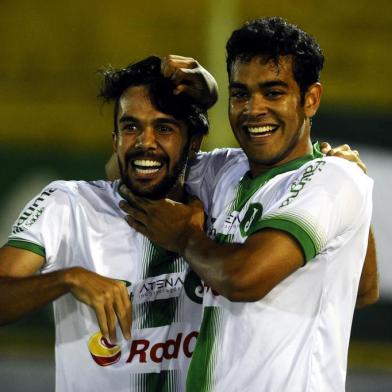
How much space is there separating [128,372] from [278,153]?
90 cm

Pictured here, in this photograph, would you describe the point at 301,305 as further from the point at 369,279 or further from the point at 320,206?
the point at 369,279

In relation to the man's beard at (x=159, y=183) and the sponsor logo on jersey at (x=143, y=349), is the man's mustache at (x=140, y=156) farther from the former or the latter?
the sponsor logo on jersey at (x=143, y=349)

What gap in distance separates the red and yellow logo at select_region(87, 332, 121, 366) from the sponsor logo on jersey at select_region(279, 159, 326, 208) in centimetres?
84

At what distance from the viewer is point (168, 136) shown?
3291mm

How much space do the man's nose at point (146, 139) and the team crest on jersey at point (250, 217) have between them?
0.47 meters

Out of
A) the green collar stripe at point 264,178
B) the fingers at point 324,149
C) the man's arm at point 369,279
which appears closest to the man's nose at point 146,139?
the green collar stripe at point 264,178

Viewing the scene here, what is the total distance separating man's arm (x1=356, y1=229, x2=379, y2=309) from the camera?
3245 mm

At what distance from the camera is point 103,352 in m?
3.18

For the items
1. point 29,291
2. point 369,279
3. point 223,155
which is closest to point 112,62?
point 223,155

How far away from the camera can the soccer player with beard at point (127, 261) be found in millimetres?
3166

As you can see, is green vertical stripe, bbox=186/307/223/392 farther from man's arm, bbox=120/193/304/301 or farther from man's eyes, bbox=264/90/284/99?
man's eyes, bbox=264/90/284/99

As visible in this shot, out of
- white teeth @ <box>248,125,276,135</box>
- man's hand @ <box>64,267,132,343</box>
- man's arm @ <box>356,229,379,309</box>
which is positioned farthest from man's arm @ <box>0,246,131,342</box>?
man's arm @ <box>356,229,379,309</box>

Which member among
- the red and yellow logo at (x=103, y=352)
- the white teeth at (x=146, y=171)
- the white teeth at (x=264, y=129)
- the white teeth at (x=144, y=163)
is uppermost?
the white teeth at (x=264, y=129)

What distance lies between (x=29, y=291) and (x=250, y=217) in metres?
0.74
